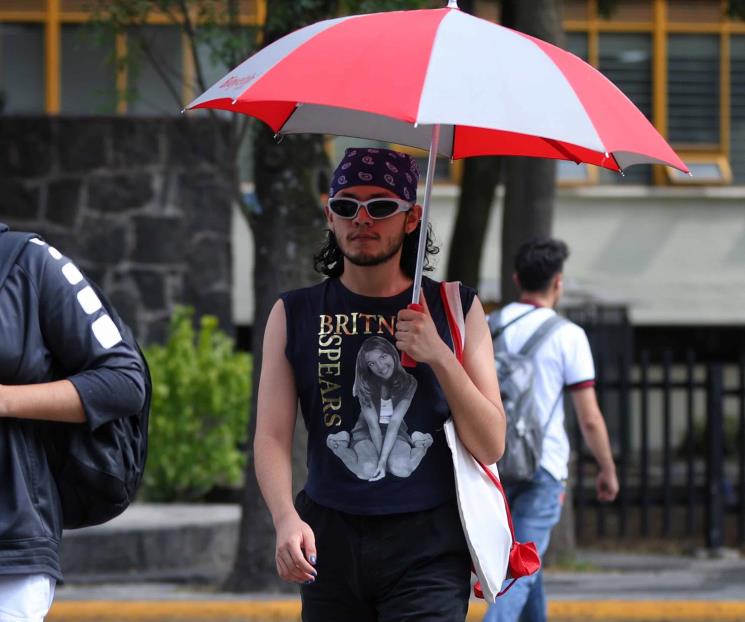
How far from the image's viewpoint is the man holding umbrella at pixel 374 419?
12.0ft

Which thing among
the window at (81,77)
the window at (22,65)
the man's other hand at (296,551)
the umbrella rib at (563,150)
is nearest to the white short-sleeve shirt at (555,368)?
the umbrella rib at (563,150)

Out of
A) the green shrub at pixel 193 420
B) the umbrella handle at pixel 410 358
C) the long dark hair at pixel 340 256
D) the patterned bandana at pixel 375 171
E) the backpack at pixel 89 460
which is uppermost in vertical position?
the patterned bandana at pixel 375 171

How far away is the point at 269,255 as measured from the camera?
866 cm

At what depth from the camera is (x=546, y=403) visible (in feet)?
20.5

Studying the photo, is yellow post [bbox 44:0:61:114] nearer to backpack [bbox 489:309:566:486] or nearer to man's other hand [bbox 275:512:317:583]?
backpack [bbox 489:309:566:486]

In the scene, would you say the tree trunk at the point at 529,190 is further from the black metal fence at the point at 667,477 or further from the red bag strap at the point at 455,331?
the red bag strap at the point at 455,331

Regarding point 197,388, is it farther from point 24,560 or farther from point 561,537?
point 24,560

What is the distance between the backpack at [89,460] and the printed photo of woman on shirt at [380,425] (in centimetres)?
55

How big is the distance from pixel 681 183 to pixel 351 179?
14958 millimetres

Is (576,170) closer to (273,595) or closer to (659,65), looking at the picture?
(659,65)

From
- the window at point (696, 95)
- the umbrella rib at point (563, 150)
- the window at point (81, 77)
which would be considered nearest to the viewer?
the umbrella rib at point (563, 150)

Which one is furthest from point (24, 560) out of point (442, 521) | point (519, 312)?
point (519, 312)

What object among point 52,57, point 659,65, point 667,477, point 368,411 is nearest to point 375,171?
point 368,411

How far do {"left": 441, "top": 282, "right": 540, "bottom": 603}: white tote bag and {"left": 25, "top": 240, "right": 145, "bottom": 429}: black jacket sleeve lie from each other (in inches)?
30.9
